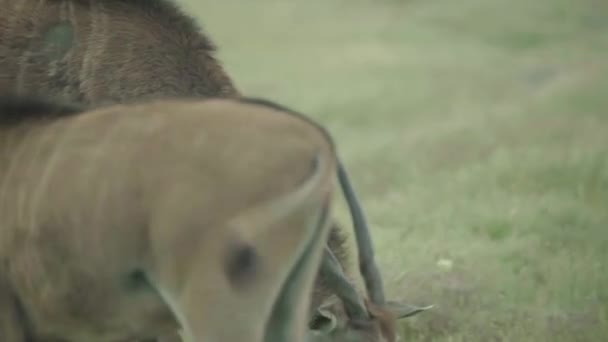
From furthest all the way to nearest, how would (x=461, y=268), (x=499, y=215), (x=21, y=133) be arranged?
(x=499, y=215) < (x=461, y=268) < (x=21, y=133)

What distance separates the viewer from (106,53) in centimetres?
662

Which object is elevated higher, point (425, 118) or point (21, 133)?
point (21, 133)

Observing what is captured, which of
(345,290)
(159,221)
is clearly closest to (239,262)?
(159,221)

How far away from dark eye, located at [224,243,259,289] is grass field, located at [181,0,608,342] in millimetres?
3121

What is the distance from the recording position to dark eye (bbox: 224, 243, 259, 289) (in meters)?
3.97

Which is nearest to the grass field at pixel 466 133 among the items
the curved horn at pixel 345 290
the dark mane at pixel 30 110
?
the curved horn at pixel 345 290

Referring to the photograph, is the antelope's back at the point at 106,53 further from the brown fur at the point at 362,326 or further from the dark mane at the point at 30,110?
the brown fur at the point at 362,326

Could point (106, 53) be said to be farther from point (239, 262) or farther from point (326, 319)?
point (239, 262)

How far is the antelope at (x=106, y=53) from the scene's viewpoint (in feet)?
21.4

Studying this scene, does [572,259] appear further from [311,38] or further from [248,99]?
[311,38]

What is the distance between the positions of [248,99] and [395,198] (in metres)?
6.17

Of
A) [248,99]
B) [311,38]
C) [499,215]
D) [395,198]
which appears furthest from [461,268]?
[311,38]

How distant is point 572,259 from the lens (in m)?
8.17

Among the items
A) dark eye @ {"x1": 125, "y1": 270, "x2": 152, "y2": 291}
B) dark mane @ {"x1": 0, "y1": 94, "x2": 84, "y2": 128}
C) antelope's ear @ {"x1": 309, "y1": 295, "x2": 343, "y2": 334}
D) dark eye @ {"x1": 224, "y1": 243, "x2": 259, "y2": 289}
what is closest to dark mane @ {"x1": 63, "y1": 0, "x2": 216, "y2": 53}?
dark mane @ {"x1": 0, "y1": 94, "x2": 84, "y2": 128}
